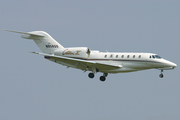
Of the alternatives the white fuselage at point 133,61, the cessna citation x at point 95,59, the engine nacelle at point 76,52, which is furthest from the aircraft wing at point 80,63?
the engine nacelle at point 76,52

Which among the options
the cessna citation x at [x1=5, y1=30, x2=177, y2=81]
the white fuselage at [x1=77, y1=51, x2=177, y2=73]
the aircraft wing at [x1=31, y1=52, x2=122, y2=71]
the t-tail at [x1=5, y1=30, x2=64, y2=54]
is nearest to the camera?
the white fuselage at [x1=77, y1=51, x2=177, y2=73]

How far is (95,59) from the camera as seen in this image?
45281 millimetres

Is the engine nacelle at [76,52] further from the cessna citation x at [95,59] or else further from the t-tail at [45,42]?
the t-tail at [45,42]

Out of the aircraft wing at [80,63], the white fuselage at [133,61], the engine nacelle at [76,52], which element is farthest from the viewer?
the engine nacelle at [76,52]

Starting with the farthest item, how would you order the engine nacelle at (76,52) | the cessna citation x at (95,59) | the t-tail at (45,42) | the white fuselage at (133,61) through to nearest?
the t-tail at (45,42) → the engine nacelle at (76,52) → the cessna citation x at (95,59) → the white fuselage at (133,61)

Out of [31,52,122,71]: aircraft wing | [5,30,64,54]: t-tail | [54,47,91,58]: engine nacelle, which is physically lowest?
[31,52,122,71]: aircraft wing

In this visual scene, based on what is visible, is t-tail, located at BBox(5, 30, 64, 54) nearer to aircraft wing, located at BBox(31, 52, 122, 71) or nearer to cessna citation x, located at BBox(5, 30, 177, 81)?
cessna citation x, located at BBox(5, 30, 177, 81)

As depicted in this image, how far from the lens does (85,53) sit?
4578cm

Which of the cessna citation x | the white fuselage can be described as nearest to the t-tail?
the cessna citation x

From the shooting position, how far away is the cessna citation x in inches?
1671

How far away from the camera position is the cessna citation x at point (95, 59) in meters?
42.4

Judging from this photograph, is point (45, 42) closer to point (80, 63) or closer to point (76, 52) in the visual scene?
point (76, 52)

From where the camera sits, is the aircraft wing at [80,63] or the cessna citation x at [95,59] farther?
the aircraft wing at [80,63]

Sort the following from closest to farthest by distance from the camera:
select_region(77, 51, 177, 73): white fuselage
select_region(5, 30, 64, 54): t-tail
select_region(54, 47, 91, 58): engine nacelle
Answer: select_region(77, 51, 177, 73): white fuselage, select_region(54, 47, 91, 58): engine nacelle, select_region(5, 30, 64, 54): t-tail
